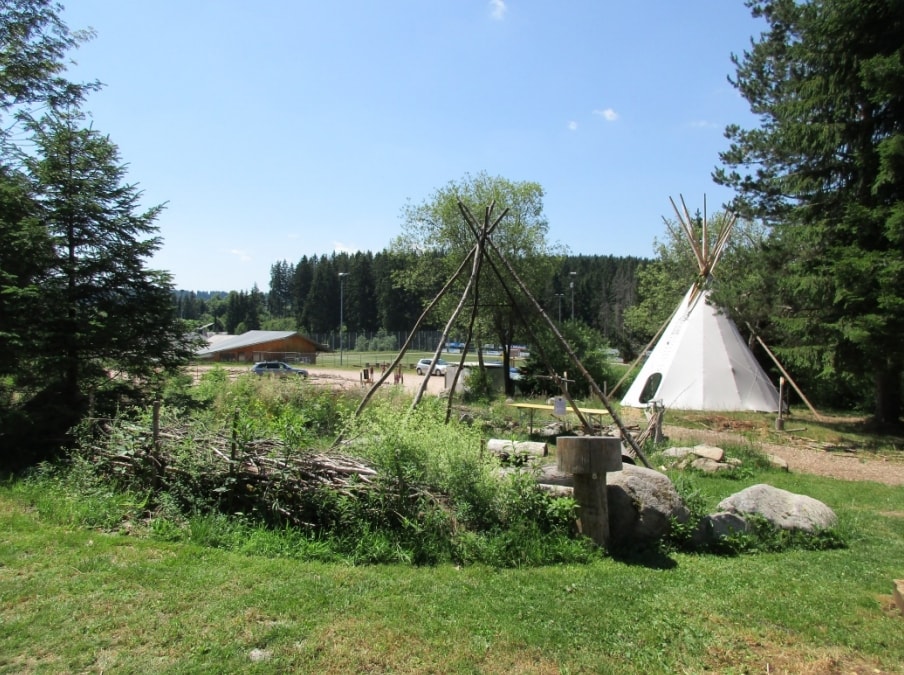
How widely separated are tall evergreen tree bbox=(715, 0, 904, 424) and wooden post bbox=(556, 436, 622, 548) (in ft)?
33.3

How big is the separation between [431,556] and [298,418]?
190cm

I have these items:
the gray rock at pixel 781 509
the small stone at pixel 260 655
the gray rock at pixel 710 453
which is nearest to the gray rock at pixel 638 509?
the gray rock at pixel 781 509

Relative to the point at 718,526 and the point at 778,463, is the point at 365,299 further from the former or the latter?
the point at 718,526

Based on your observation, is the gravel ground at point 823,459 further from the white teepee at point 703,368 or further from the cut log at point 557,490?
the cut log at point 557,490

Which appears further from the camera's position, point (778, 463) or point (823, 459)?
point (823, 459)

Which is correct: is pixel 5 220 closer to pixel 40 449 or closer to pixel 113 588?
pixel 40 449

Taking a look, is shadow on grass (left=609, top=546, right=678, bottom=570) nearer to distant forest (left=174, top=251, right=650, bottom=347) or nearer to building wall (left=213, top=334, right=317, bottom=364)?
building wall (left=213, top=334, right=317, bottom=364)

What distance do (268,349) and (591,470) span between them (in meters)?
47.3

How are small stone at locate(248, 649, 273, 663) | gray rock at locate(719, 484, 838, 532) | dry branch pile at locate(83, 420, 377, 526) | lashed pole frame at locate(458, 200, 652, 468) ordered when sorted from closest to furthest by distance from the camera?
small stone at locate(248, 649, 273, 663) → dry branch pile at locate(83, 420, 377, 526) → gray rock at locate(719, 484, 838, 532) → lashed pole frame at locate(458, 200, 652, 468)

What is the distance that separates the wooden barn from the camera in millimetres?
43688

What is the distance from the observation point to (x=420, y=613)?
3604mm

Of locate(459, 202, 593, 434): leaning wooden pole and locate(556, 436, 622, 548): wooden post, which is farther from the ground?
locate(459, 202, 593, 434): leaning wooden pole

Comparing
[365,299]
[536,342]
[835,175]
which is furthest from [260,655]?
[365,299]

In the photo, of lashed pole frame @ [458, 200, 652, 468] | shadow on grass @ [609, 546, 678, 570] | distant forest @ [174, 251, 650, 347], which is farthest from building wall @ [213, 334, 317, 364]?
shadow on grass @ [609, 546, 678, 570]
